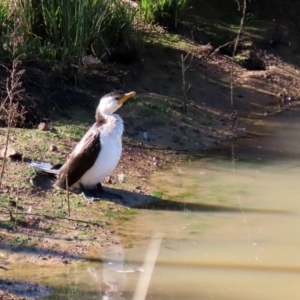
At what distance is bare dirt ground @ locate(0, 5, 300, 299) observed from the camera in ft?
20.2

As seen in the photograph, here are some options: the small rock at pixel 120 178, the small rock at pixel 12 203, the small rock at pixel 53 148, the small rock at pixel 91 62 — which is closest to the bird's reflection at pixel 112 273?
the small rock at pixel 12 203

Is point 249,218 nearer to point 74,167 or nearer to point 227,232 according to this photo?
point 227,232

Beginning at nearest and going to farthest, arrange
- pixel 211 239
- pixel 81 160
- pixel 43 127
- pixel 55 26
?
pixel 211 239 → pixel 81 160 → pixel 43 127 → pixel 55 26

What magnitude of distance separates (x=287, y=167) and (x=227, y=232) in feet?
6.83

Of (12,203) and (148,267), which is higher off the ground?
(148,267)

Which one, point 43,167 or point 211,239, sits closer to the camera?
point 211,239

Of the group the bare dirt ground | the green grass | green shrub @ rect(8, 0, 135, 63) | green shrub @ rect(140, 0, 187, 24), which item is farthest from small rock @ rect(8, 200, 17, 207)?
green shrub @ rect(140, 0, 187, 24)

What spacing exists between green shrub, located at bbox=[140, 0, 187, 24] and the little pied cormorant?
513 centimetres

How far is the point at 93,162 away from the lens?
23.1 ft

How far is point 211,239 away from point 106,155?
127 cm

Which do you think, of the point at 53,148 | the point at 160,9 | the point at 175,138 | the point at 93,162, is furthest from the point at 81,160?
the point at 160,9

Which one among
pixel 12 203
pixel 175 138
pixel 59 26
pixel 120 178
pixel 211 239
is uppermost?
pixel 59 26

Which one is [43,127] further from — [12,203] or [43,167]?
[12,203]

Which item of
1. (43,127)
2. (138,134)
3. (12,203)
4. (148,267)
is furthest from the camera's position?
(138,134)
